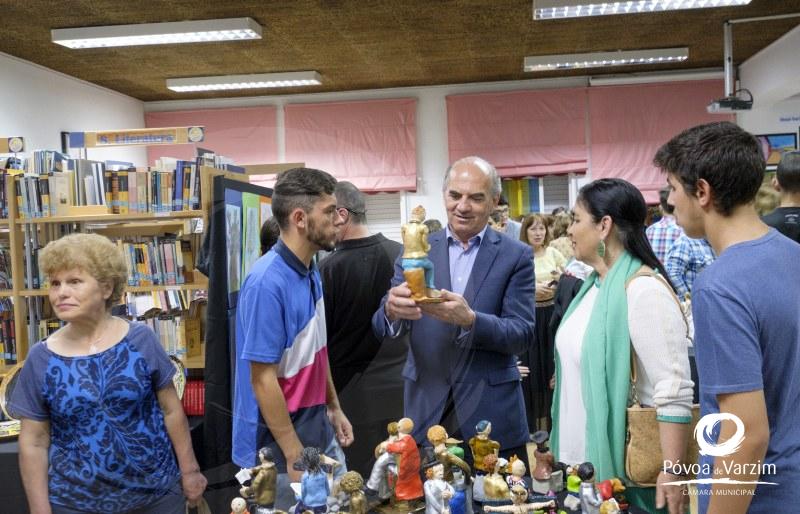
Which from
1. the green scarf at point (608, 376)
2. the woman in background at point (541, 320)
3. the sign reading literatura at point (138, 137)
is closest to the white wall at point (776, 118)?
the woman in background at point (541, 320)

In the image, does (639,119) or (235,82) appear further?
(235,82)

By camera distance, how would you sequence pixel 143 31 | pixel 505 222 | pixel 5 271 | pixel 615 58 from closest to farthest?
1. pixel 505 222
2. pixel 5 271
3. pixel 143 31
4. pixel 615 58

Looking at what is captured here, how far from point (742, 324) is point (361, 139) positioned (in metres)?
1.72

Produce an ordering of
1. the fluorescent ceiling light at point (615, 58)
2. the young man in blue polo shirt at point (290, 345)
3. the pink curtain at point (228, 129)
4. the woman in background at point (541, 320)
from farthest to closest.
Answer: the fluorescent ceiling light at point (615, 58)
the pink curtain at point (228, 129)
the woman in background at point (541, 320)
the young man in blue polo shirt at point (290, 345)

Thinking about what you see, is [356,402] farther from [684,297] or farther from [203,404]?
[684,297]

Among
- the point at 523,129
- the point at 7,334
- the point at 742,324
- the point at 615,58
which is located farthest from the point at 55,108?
the point at 615,58

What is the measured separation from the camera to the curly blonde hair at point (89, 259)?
1706 millimetres


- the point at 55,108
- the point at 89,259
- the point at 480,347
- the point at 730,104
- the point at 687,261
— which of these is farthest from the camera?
the point at 730,104

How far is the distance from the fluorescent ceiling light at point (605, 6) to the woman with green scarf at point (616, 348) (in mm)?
3502

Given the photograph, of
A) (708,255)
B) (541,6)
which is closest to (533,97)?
(708,255)

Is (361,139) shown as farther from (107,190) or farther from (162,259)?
(107,190)

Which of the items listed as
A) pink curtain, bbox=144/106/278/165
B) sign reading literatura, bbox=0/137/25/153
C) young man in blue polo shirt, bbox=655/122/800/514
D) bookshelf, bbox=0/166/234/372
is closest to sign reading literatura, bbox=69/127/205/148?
pink curtain, bbox=144/106/278/165

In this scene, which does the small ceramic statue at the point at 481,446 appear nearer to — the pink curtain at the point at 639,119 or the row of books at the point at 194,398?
the row of books at the point at 194,398

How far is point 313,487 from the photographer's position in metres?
1.43
